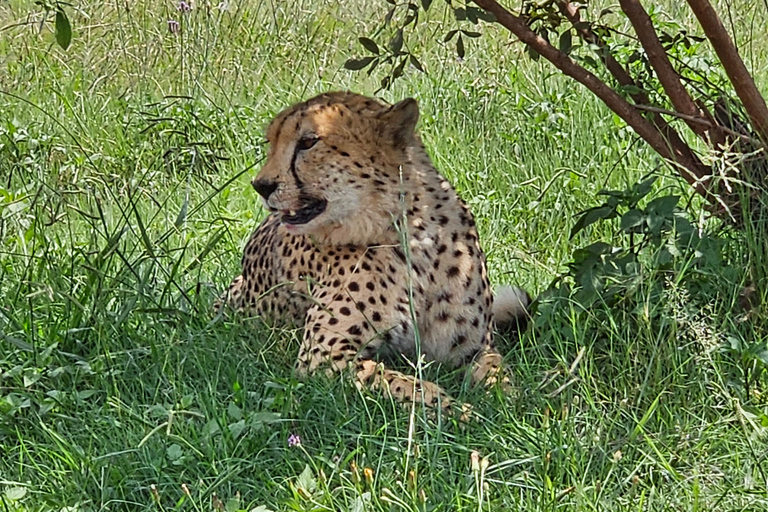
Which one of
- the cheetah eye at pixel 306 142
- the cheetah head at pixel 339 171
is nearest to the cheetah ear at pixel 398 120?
the cheetah head at pixel 339 171

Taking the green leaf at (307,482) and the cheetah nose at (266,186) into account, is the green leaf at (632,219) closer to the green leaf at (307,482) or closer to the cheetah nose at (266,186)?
the cheetah nose at (266,186)

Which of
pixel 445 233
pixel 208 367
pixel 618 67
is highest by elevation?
pixel 618 67

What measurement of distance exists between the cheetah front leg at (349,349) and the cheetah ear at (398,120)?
16.7 inches

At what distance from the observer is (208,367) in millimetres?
2789

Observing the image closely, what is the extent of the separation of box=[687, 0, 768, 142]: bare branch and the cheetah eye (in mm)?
932

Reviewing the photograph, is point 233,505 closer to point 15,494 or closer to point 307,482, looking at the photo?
point 307,482

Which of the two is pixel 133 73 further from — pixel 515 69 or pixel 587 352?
pixel 587 352

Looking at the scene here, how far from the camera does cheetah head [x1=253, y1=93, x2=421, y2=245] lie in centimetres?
293

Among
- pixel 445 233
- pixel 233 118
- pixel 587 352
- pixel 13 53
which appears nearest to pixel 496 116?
pixel 233 118

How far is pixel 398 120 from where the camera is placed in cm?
297

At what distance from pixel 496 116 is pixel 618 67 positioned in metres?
1.29

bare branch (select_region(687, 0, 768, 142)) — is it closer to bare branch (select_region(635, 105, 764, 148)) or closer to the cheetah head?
bare branch (select_region(635, 105, 764, 148))

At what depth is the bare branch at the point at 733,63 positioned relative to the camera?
2.79m

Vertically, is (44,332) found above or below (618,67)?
below
